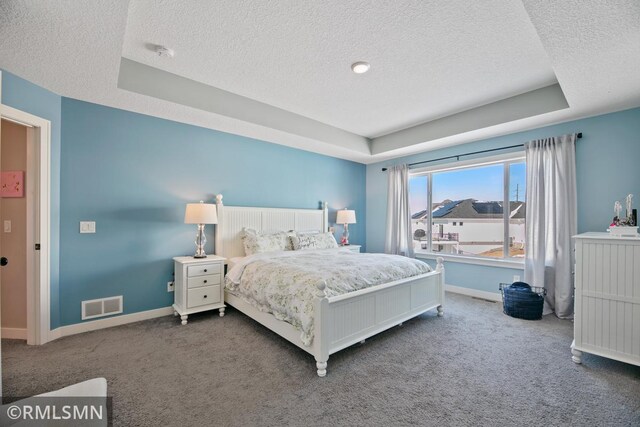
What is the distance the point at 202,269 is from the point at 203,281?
146 millimetres

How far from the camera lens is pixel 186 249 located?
3668 mm

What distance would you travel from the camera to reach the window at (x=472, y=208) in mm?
4152

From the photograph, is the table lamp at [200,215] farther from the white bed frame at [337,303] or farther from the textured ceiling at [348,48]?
the textured ceiling at [348,48]

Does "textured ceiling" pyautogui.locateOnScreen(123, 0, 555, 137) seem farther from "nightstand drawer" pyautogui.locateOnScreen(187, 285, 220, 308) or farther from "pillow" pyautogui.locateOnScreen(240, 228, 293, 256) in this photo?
"nightstand drawer" pyautogui.locateOnScreen(187, 285, 220, 308)

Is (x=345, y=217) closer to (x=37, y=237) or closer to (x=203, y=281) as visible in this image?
(x=203, y=281)

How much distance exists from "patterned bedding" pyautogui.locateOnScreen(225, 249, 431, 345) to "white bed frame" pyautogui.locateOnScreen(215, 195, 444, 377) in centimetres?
8

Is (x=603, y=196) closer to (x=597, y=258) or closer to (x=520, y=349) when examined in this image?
(x=597, y=258)

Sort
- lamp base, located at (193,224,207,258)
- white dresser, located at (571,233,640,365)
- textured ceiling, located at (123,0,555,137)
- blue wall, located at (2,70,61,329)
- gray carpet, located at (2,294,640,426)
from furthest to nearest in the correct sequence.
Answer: lamp base, located at (193,224,207,258)
blue wall, located at (2,70,61,329)
white dresser, located at (571,233,640,365)
textured ceiling, located at (123,0,555,137)
gray carpet, located at (2,294,640,426)

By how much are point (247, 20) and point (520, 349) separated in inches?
147

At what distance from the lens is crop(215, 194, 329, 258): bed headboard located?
3.83 meters

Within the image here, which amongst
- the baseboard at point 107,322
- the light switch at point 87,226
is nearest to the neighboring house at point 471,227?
the baseboard at point 107,322

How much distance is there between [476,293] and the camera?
4.33 m

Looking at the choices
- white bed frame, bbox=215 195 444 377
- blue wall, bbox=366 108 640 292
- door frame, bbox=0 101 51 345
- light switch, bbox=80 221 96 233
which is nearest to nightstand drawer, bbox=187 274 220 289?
white bed frame, bbox=215 195 444 377

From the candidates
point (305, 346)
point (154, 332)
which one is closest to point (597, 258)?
point (305, 346)
